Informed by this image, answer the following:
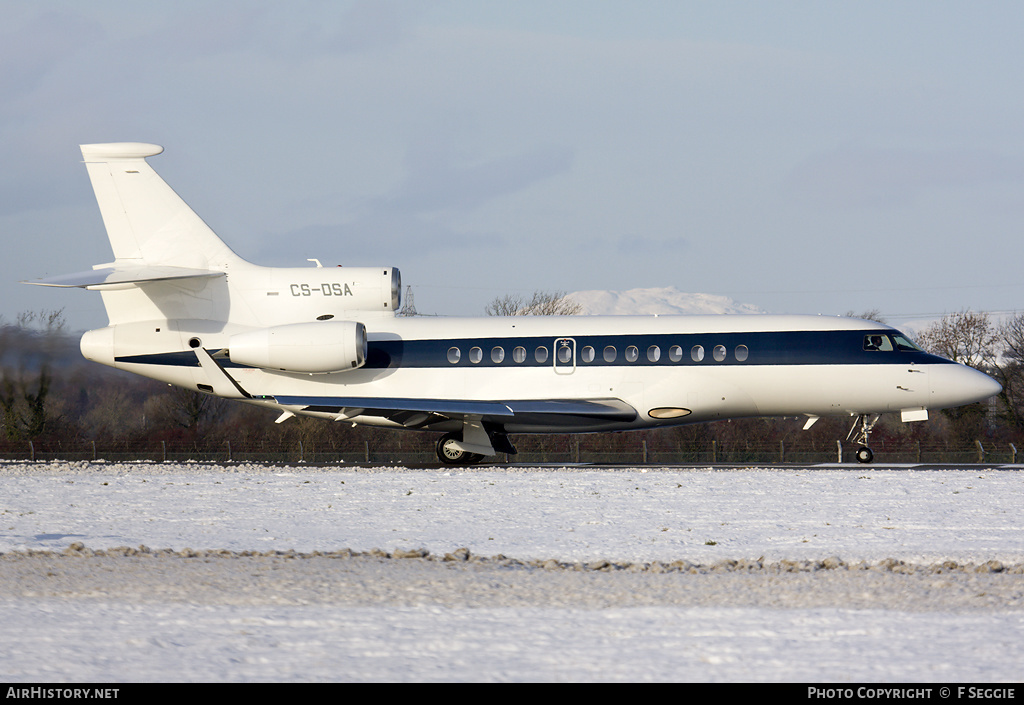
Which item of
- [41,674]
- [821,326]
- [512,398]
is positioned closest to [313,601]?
[41,674]

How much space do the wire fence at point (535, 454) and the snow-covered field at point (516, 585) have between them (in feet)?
41.9

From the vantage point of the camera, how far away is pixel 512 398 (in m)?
22.7

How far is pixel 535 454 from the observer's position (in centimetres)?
3158

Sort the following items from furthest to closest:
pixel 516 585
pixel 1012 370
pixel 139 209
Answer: pixel 1012 370 → pixel 139 209 → pixel 516 585

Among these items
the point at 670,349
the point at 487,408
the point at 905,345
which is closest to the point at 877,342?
the point at 905,345

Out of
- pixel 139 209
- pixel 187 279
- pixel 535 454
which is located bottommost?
pixel 535 454

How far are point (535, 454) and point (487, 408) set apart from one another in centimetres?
1024

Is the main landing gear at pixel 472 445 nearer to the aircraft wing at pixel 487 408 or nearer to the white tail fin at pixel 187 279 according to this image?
the aircraft wing at pixel 487 408

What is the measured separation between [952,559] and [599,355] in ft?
43.3

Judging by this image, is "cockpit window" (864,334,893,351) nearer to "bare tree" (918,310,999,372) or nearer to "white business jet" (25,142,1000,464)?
"white business jet" (25,142,1000,464)

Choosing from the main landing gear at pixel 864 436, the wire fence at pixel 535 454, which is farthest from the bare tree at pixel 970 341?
the main landing gear at pixel 864 436

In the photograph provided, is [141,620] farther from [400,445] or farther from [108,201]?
[400,445]

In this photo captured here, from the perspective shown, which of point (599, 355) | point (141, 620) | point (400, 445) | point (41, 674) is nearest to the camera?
point (41, 674)

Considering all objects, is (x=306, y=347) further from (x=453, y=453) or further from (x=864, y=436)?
(x=864, y=436)
